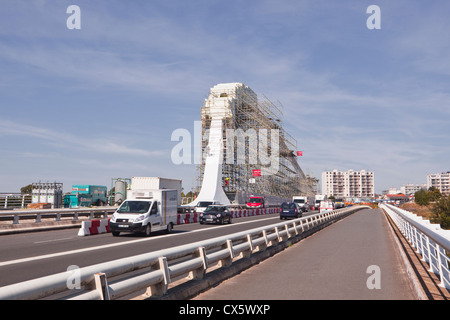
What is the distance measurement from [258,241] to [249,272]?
2589 mm

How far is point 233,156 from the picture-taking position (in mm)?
81812

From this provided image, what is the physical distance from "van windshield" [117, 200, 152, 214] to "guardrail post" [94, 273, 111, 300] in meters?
16.3

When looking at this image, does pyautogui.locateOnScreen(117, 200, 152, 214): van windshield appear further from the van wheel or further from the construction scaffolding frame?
the construction scaffolding frame

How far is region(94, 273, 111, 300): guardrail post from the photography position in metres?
5.25

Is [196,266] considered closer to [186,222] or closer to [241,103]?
[186,222]

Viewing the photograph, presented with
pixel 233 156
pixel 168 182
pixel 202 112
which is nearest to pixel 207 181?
pixel 233 156

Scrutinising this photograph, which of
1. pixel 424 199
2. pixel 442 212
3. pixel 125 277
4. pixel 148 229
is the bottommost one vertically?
pixel 424 199

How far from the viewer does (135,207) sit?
2181 cm

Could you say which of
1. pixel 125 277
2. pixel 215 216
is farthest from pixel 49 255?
pixel 215 216

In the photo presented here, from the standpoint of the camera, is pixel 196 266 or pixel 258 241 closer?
pixel 196 266

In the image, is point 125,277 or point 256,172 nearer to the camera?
point 125,277

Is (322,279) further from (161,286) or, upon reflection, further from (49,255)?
(49,255)

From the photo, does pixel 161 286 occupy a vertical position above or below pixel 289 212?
above

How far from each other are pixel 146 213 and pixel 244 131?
219 ft
